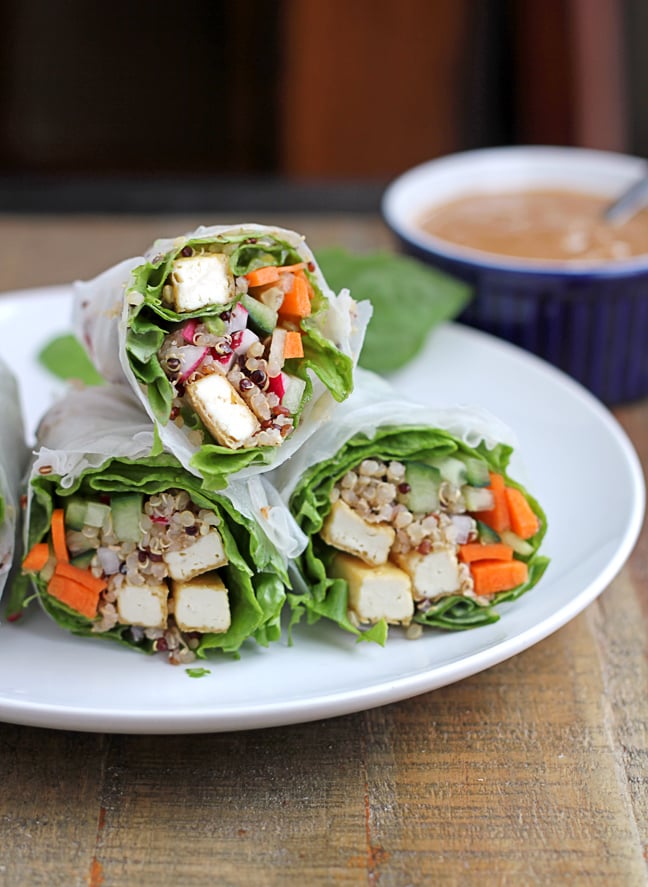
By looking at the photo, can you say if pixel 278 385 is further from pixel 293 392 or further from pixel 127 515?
pixel 127 515

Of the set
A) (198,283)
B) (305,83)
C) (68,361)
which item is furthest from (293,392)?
(305,83)

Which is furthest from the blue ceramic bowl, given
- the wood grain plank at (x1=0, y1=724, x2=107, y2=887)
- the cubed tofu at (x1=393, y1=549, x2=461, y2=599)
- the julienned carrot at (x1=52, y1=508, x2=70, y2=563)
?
the wood grain plank at (x1=0, y1=724, x2=107, y2=887)

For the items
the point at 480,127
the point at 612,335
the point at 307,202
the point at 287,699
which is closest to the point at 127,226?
the point at 307,202

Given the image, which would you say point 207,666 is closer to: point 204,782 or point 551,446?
point 204,782

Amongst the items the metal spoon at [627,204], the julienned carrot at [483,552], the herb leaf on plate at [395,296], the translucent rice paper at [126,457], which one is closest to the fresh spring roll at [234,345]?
the translucent rice paper at [126,457]

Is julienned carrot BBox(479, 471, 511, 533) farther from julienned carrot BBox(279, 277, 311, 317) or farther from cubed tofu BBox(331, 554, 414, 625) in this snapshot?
julienned carrot BBox(279, 277, 311, 317)

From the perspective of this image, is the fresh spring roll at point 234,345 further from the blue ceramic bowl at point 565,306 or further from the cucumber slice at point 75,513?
the blue ceramic bowl at point 565,306
